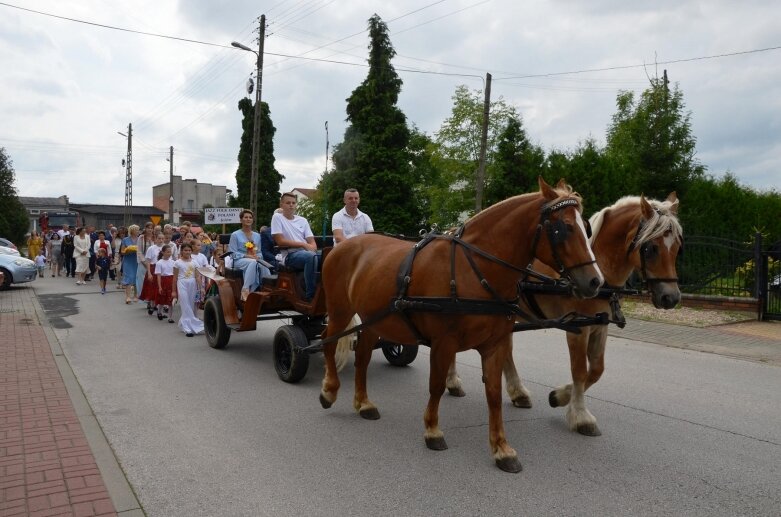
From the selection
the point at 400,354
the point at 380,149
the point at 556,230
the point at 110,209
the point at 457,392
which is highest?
the point at 380,149

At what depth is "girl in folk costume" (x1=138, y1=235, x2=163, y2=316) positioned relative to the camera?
478 inches

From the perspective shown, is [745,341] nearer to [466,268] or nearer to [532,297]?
[532,297]

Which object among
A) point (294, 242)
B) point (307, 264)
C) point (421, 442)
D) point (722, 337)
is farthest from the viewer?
A: point (722, 337)

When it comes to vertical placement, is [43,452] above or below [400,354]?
below

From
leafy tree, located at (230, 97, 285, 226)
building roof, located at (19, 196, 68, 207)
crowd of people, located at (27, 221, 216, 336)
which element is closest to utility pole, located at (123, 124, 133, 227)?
leafy tree, located at (230, 97, 285, 226)

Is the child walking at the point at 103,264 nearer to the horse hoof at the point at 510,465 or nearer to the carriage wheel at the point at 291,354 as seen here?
the carriage wheel at the point at 291,354

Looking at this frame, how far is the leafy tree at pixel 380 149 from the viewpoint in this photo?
30922 millimetres

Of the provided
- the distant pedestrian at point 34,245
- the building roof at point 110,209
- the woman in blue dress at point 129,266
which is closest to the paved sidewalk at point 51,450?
the woman in blue dress at point 129,266

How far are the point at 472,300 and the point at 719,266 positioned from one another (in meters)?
10.7

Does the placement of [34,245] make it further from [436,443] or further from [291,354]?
[436,443]

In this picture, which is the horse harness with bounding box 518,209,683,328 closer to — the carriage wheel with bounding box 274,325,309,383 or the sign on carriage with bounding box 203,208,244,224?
the carriage wheel with bounding box 274,325,309,383

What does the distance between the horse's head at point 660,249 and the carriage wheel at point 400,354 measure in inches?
131

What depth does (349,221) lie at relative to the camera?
6.93m

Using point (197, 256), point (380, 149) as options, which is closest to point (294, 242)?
point (197, 256)
